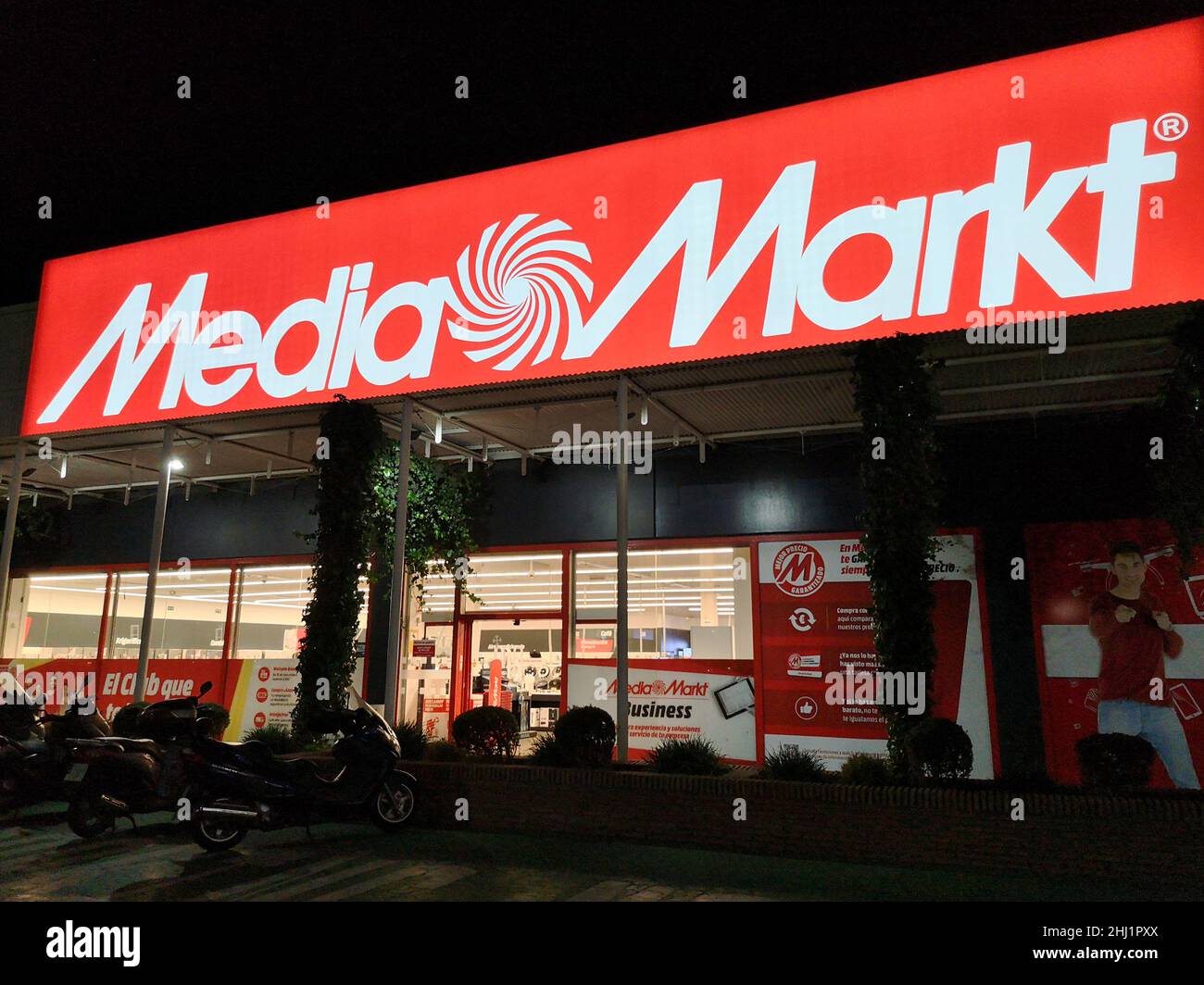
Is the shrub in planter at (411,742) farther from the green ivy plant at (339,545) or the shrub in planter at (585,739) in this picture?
the shrub in planter at (585,739)

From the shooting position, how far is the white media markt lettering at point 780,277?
25.7 feet

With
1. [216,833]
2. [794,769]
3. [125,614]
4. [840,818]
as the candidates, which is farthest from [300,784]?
[125,614]

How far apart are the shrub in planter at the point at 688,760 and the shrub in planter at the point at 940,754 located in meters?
1.77

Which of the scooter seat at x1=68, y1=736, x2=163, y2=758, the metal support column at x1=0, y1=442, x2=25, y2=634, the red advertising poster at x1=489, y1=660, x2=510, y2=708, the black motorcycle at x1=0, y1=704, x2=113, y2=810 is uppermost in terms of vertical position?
the metal support column at x1=0, y1=442, x2=25, y2=634

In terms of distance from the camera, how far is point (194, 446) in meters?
12.5

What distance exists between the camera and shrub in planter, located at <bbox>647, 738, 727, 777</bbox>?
7.68 meters

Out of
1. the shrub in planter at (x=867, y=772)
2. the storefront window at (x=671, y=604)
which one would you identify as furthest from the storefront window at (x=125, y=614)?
the shrub in planter at (x=867, y=772)

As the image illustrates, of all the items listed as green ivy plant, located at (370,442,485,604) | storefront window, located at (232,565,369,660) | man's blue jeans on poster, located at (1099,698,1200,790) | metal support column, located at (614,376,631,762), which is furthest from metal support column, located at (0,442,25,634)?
man's blue jeans on poster, located at (1099,698,1200,790)

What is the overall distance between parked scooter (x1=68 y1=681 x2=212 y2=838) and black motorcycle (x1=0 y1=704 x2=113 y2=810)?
117 centimetres

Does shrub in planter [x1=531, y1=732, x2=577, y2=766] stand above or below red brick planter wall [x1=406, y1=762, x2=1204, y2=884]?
above

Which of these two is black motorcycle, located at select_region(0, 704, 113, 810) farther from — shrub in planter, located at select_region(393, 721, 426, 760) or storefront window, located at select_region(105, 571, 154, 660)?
storefront window, located at select_region(105, 571, 154, 660)

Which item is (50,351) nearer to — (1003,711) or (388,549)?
(388,549)

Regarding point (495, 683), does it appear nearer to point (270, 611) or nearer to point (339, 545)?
point (339, 545)

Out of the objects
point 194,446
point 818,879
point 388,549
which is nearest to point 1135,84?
point 818,879
